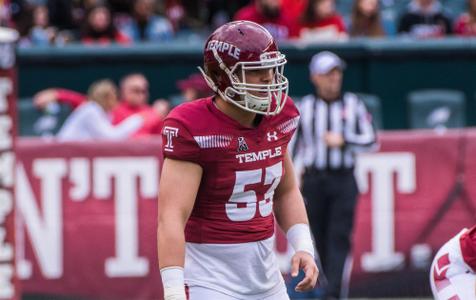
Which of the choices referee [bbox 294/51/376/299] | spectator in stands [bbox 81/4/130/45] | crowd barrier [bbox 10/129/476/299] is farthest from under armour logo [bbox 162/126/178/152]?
spectator in stands [bbox 81/4/130/45]

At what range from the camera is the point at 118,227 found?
984cm

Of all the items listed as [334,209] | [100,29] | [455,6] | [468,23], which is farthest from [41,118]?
[455,6]

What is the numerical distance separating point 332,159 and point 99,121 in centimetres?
222

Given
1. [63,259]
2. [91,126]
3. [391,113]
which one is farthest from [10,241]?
[391,113]

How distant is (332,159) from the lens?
30.3 feet

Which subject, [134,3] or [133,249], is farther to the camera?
[134,3]

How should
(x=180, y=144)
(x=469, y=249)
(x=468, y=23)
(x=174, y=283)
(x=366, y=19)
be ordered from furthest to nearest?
(x=468, y=23)
(x=366, y=19)
(x=469, y=249)
(x=180, y=144)
(x=174, y=283)

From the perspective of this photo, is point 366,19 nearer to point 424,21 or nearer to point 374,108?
point 424,21

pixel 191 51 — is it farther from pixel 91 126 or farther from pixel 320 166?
pixel 320 166

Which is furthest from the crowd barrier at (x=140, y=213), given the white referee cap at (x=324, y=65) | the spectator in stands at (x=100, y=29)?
the spectator in stands at (x=100, y=29)

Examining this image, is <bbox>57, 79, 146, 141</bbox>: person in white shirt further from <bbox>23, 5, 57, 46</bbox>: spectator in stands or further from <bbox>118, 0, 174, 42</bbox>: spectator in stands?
<bbox>118, 0, 174, 42</bbox>: spectator in stands

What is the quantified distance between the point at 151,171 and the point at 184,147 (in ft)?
16.1

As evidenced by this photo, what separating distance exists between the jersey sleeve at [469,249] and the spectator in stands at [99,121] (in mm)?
5036

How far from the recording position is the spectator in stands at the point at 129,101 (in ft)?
35.0
